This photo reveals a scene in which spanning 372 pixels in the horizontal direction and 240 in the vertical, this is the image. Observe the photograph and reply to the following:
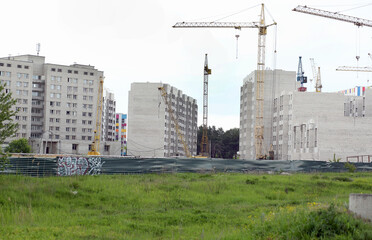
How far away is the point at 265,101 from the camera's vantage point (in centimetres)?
13512

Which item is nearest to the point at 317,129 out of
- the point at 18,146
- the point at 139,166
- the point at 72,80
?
the point at 139,166

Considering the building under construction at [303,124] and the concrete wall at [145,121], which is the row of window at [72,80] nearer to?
the concrete wall at [145,121]

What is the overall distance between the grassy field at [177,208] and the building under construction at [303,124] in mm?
52201

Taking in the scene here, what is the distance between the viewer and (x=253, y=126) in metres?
140

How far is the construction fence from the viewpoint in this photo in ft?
129

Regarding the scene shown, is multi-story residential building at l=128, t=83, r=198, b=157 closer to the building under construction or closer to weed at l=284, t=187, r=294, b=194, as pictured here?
the building under construction

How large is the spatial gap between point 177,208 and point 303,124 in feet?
270

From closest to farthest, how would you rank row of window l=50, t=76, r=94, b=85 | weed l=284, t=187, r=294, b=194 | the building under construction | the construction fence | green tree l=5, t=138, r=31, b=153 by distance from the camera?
weed l=284, t=187, r=294, b=194, the construction fence, the building under construction, green tree l=5, t=138, r=31, b=153, row of window l=50, t=76, r=94, b=85

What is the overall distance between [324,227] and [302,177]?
2755 cm

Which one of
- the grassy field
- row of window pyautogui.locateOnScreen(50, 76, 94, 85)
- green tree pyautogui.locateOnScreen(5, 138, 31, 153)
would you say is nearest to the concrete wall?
row of window pyautogui.locateOnScreen(50, 76, 94, 85)

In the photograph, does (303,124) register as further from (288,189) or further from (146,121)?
(288,189)

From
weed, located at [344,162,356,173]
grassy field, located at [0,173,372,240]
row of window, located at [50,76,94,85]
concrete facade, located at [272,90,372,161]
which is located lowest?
grassy field, located at [0,173,372,240]

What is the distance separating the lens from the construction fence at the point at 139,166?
129 ft

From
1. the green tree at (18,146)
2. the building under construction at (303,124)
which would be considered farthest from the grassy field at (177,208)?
the green tree at (18,146)
